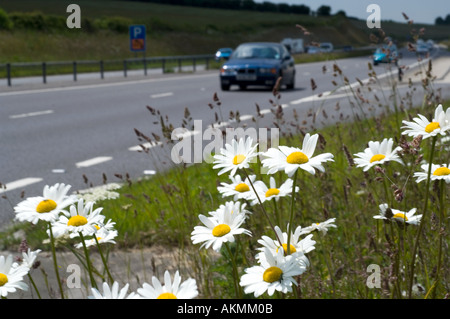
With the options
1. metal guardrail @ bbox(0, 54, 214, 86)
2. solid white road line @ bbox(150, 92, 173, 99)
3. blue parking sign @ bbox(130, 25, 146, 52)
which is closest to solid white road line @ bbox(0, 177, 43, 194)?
solid white road line @ bbox(150, 92, 173, 99)

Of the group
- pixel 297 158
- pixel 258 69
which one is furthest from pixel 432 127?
pixel 258 69

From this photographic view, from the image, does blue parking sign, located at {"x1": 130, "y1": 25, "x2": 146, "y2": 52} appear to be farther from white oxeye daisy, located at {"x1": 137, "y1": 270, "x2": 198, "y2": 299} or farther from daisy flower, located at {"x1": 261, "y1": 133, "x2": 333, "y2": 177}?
white oxeye daisy, located at {"x1": 137, "y1": 270, "x2": 198, "y2": 299}

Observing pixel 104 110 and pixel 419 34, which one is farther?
pixel 104 110

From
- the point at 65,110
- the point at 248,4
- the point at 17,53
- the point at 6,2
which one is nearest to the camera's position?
the point at 65,110

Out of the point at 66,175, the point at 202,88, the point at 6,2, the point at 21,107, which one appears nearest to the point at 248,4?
the point at 6,2

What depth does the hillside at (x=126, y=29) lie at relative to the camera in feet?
190

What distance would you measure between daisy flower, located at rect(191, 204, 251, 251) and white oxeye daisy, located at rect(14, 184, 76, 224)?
0.36 meters

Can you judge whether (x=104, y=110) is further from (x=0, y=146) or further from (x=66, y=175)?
(x=66, y=175)

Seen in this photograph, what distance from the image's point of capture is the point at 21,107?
15812 millimetres

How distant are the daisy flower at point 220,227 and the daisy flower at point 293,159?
0.61 ft

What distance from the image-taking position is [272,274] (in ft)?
5.25

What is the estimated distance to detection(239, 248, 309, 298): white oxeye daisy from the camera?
5.10 ft

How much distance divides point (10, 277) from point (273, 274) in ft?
2.07
